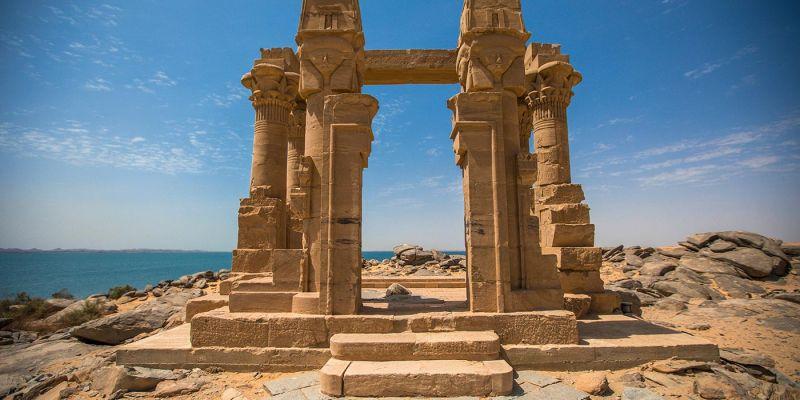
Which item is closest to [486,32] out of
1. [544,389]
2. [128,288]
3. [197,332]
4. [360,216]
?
[360,216]

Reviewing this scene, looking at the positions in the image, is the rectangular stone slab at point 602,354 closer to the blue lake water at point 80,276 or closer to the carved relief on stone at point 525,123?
the carved relief on stone at point 525,123

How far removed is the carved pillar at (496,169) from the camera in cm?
604

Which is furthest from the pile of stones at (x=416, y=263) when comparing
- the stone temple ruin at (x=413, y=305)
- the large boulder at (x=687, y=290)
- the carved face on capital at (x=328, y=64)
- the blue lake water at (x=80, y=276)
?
the blue lake water at (x=80, y=276)

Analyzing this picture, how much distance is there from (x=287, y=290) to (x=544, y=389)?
4.41 m

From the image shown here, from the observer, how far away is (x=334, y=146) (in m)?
6.24

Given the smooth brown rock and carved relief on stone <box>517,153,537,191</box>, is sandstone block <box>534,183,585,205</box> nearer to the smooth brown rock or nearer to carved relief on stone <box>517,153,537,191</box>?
carved relief on stone <box>517,153,537,191</box>

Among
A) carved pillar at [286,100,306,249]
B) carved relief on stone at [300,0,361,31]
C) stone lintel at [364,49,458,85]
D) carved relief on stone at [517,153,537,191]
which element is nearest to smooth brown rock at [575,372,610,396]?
carved relief on stone at [517,153,537,191]

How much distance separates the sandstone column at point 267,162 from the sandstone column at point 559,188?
757cm

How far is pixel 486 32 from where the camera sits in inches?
259

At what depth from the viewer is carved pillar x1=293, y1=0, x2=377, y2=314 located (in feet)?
19.9

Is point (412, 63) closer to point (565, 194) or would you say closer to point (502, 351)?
point (565, 194)

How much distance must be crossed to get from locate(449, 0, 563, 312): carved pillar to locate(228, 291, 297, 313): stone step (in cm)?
323

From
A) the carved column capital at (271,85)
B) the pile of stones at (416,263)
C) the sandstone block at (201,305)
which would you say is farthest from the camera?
the pile of stones at (416,263)

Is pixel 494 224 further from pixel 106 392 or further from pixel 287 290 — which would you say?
pixel 106 392
